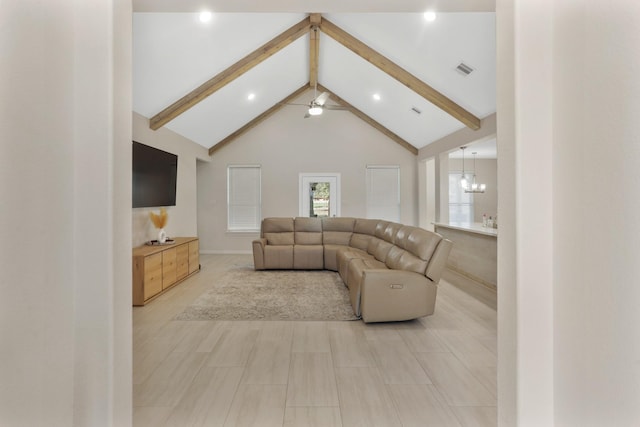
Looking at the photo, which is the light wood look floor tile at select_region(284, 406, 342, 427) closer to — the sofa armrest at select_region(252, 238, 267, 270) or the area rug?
the area rug

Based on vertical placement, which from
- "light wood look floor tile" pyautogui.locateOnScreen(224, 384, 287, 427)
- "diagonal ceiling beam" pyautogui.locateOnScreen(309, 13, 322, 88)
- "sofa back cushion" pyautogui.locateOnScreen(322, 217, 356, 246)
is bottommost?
"light wood look floor tile" pyautogui.locateOnScreen(224, 384, 287, 427)

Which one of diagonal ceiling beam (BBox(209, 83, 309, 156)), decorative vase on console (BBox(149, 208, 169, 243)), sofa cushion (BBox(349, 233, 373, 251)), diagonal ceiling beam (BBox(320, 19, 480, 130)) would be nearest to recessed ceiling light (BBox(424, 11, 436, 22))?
diagonal ceiling beam (BBox(320, 19, 480, 130))

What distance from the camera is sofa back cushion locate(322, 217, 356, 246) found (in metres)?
6.23

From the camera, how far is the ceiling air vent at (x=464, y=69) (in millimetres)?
4035

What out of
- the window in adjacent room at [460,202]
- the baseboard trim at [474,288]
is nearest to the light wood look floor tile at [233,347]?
the baseboard trim at [474,288]

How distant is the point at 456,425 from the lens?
172cm

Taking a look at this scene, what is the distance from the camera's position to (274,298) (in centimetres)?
Answer: 410

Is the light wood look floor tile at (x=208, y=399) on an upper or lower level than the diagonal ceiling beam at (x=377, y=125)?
lower

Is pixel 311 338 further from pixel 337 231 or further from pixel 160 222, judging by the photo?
pixel 337 231

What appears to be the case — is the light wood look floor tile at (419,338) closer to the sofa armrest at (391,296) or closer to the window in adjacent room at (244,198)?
the sofa armrest at (391,296)

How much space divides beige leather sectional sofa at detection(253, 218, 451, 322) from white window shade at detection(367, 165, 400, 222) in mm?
1871
